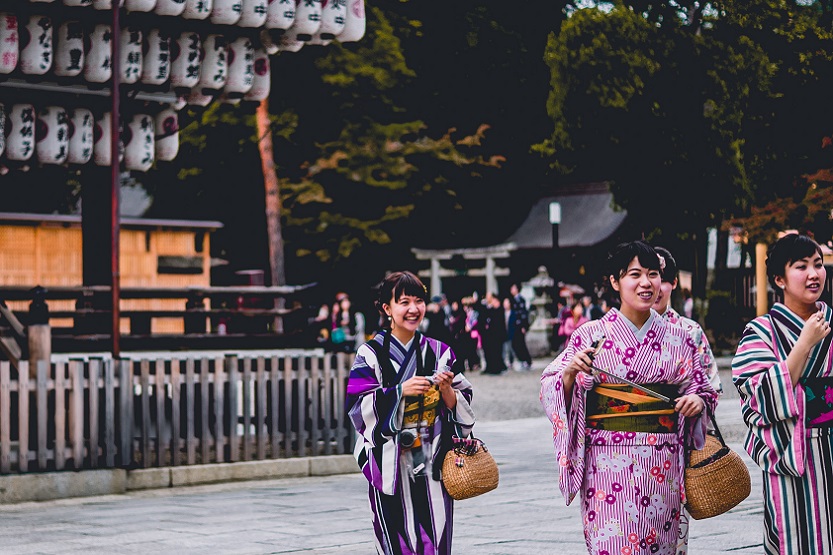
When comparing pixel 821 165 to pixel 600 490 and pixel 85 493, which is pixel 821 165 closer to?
pixel 85 493

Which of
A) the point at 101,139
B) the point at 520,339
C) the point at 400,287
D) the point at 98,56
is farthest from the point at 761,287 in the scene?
the point at 400,287

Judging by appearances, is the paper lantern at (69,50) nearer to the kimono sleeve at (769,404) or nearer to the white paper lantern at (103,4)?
the white paper lantern at (103,4)

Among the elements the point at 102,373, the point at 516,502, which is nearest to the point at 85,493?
the point at 102,373

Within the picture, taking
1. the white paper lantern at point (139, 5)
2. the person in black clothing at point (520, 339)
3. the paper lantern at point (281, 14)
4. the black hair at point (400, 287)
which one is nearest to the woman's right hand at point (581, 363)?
the black hair at point (400, 287)

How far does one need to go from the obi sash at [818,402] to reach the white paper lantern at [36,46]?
9.77 m

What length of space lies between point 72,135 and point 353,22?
322 centimetres

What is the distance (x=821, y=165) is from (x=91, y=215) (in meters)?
12.5

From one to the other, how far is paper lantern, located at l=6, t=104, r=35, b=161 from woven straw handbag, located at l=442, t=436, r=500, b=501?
8.98 meters

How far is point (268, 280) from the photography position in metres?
30.9

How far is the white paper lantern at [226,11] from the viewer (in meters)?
13.3

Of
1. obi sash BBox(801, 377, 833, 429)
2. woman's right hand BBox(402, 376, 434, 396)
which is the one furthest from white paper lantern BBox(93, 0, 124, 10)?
obi sash BBox(801, 377, 833, 429)

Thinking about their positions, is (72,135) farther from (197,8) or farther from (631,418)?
(631,418)

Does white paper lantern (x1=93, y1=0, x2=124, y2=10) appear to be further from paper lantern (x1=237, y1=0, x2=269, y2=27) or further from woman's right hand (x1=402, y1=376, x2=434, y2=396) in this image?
woman's right hand (x1=402, y1=376, x2=434, y2=396)

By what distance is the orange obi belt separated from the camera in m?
5.18
